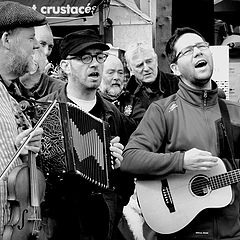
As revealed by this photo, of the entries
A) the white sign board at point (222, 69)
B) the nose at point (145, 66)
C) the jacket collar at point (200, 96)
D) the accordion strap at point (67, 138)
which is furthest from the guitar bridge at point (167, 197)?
the white sign board at point (222, 69)

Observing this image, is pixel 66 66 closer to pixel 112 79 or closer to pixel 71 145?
pixel 71 145

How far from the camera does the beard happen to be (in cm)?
379

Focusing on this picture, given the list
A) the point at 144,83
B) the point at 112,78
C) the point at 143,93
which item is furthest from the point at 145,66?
the point at 112,78

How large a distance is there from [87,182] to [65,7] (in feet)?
21.8

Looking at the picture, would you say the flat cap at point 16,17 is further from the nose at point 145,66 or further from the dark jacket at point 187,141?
the nose at point 145,66

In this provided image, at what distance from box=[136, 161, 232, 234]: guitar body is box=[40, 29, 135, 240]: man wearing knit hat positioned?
23cm

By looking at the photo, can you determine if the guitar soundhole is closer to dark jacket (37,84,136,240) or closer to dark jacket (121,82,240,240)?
dark jacket (121,82,240,240)

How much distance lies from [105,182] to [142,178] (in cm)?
43

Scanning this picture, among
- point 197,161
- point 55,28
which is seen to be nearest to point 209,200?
point 197,161

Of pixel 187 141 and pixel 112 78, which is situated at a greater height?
pixel 112 78

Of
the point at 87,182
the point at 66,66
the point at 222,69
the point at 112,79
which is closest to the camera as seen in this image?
the point at 87,182

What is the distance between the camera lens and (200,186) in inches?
181

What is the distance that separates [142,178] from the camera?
4648 mm

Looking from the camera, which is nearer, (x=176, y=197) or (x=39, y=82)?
(x=176, y=197)
